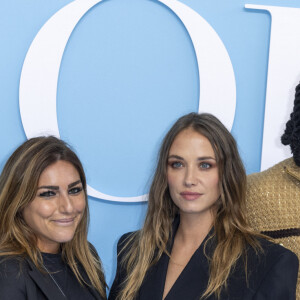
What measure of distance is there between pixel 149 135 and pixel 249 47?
0.84 metres

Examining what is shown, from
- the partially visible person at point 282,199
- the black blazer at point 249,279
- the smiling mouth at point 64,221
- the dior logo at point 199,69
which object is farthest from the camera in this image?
the dior logo at point 199,69

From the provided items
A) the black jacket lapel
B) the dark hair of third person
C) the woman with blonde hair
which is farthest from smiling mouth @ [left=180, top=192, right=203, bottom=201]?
the black jacket lapel

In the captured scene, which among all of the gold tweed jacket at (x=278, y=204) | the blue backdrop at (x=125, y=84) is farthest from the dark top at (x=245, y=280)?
the blue backdrop at (x=125, y=84)

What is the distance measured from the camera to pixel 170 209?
2.57 meters

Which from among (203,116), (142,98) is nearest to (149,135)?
(142,98)

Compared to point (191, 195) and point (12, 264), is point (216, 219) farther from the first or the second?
point (12, 264)

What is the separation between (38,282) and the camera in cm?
221

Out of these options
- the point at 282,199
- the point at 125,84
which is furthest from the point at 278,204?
the point at 125,84

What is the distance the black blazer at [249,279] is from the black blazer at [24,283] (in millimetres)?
395

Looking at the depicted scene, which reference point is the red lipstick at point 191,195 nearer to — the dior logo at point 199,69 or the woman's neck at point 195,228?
the woman's neck at point 195,228

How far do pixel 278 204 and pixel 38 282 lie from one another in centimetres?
105

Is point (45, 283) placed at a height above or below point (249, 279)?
below

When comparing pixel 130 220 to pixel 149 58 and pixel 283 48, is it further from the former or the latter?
pixel 283 48

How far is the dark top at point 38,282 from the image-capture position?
2.14 metres
